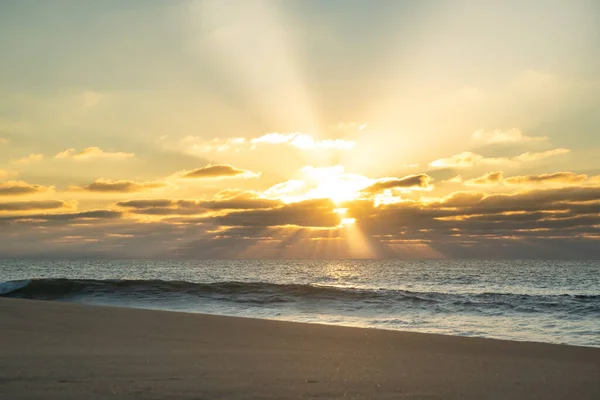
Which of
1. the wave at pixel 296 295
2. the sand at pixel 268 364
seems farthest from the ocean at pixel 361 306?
the sand at pixel 268 364

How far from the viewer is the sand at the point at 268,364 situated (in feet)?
22.7

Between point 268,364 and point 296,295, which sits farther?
point 296,295

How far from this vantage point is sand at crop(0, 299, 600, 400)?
6.91m

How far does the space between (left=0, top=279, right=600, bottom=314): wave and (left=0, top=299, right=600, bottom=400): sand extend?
16.3 m

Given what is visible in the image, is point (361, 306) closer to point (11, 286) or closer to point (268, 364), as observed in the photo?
point (268, 364)

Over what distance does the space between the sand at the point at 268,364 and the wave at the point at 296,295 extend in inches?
642

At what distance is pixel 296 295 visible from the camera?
1380 inches

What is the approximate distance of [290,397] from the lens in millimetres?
6559

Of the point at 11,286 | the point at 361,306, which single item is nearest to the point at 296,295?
the point at 361,306

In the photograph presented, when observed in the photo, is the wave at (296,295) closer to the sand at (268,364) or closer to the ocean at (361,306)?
the ocean at (361,306)

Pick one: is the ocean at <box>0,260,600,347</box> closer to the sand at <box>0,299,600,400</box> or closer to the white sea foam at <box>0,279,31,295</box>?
the white sea foam at <box>0,279,31,295</box>

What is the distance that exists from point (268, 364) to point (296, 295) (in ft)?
86.2

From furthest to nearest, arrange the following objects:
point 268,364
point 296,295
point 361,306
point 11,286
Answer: point 11,286 → point 296,295 → point 361,306 → point 268,364

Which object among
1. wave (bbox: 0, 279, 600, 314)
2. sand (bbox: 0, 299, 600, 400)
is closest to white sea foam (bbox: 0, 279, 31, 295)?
wave (bbox: 0, 279, 600, 314)
